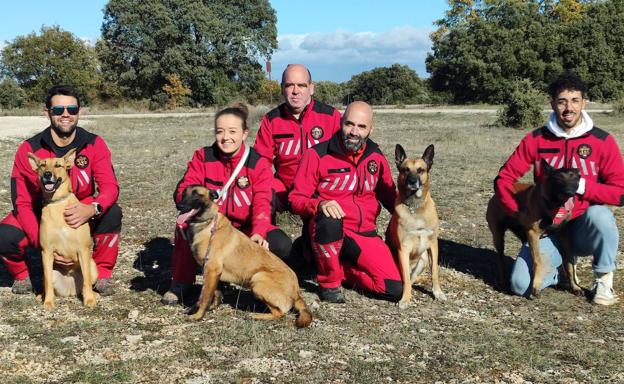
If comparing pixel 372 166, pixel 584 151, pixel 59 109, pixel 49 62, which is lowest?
pixel 372 166

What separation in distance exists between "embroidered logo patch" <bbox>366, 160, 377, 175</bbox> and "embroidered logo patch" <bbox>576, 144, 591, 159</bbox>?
1.68 meters

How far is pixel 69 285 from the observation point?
469 centimetres

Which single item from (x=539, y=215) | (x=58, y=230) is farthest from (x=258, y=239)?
(x=539, y=215)

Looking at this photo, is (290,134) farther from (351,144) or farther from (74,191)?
(74,191)

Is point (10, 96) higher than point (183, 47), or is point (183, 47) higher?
point (183, 47)

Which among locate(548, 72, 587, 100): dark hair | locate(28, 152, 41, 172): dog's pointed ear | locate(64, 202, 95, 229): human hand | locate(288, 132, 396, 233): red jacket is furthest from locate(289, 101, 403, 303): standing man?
locate(28, 152, 41, 172): dog's pointed ear

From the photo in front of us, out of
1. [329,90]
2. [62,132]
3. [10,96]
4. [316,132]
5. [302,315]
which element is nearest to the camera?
[302,315]

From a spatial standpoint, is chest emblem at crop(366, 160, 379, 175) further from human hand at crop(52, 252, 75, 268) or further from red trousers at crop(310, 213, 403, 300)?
human hand at crop(52, 252, 75, 268)

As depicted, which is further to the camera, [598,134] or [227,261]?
[598,134]

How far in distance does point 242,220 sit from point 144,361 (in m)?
1.62

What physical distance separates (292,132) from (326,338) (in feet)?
7.36

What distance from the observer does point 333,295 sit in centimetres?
467

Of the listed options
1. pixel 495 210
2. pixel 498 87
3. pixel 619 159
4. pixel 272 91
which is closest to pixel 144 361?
pixel 495 210

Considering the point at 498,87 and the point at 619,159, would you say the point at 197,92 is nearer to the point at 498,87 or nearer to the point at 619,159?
the point at 498,87
